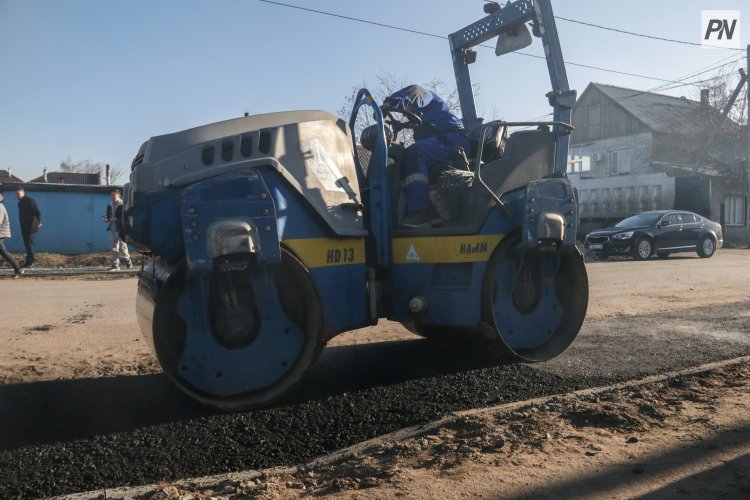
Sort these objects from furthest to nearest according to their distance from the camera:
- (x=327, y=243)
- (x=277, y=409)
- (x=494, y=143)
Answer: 1. (x=494, y=143)
2. (x=327, y=243)
3. (x=277, y=409)

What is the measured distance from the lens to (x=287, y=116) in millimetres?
4465

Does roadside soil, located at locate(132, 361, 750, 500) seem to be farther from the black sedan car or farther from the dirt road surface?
the black sedan car

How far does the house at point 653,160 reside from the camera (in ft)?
96.6

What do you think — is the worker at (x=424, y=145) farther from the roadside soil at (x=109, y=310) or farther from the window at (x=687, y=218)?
the window at (x=687, y=218)

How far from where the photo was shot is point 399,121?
576cm

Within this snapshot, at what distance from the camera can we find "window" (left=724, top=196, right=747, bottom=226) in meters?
Answer: 33.4

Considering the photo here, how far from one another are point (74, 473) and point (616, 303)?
7.68m

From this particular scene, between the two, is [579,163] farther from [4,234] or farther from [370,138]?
[370,138]

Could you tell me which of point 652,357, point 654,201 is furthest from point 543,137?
point 654,201

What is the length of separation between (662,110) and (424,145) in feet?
139

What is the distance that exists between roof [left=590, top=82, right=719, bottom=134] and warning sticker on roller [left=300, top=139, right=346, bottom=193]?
3849cm

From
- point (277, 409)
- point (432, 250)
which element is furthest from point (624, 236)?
point (277, 409)

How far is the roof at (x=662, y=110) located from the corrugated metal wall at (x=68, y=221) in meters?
31.4

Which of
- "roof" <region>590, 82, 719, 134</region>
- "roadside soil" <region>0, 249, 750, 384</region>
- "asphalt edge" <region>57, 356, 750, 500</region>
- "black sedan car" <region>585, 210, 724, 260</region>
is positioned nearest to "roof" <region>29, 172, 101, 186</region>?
"roadside soil" <region>0, 249, 750, 384</region>
